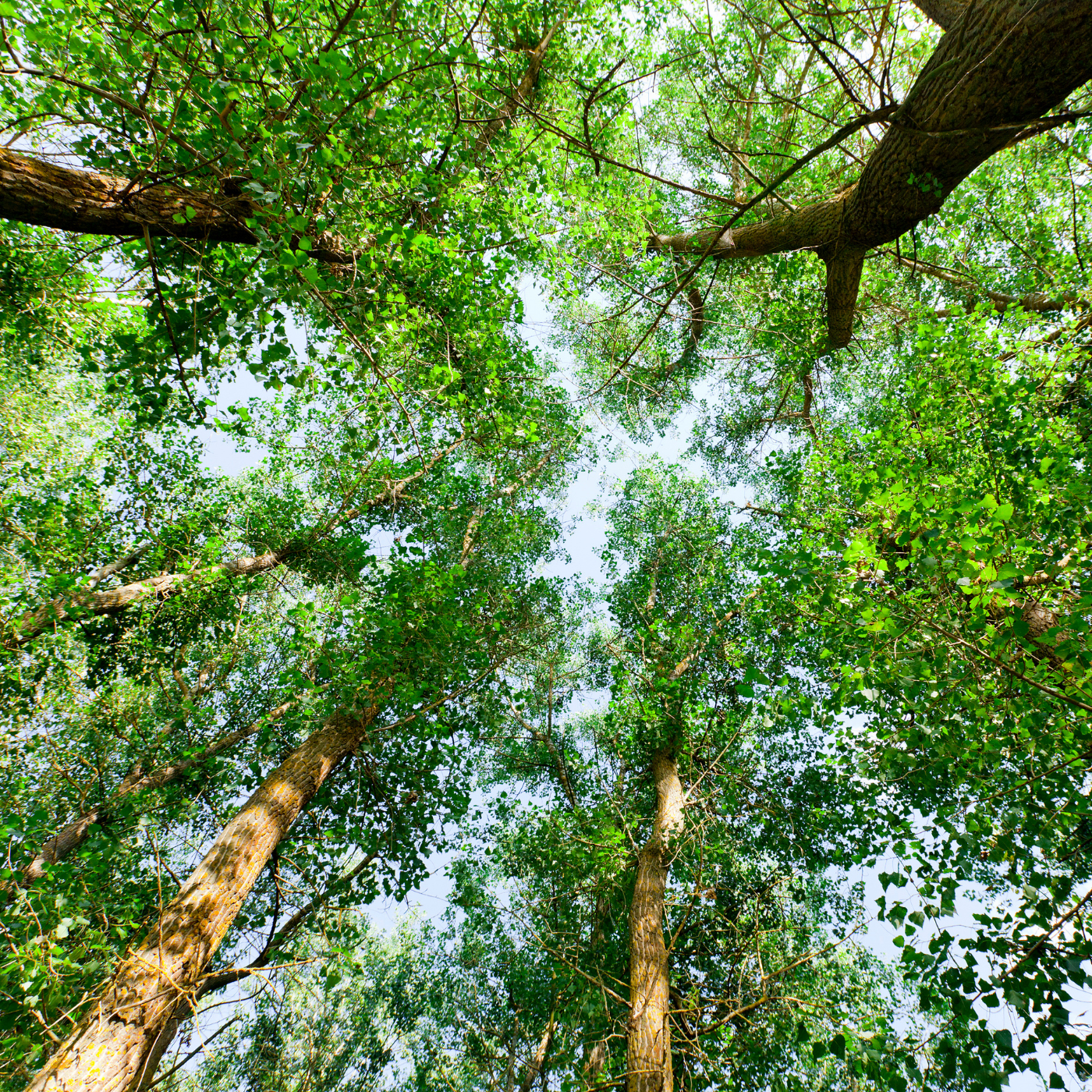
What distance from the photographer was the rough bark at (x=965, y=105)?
305cm

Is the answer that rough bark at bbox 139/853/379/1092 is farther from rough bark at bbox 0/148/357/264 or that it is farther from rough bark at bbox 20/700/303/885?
rough bark at bbox 0/148/357/264

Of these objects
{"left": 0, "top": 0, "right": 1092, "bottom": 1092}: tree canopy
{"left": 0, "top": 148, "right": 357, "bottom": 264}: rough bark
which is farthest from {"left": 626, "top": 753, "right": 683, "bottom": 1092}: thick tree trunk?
{"left": 0, "top": 148, "right": 357, "bottom": 264}: rough bark

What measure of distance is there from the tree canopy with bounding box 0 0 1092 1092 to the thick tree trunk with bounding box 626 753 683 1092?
0.08 meters

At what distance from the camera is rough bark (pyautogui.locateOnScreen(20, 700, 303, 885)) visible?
6230 mm

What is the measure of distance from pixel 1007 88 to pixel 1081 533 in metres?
3.04

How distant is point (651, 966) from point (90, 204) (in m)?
7.97

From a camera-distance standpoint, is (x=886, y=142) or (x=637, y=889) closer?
(x=886, y=142)

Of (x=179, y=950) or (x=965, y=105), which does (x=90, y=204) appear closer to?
(x=179, y=950)

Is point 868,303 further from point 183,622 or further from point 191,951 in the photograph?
point 183,622

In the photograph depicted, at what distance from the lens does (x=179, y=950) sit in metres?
3.85

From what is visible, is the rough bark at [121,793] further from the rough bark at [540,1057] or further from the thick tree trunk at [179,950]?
the rough bark at [540,1057]

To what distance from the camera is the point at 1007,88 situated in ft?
10.8

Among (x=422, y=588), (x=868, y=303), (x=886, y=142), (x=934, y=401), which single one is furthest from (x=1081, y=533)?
(x=868, y=303)

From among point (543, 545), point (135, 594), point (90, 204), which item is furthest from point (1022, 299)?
point (135, 594)
